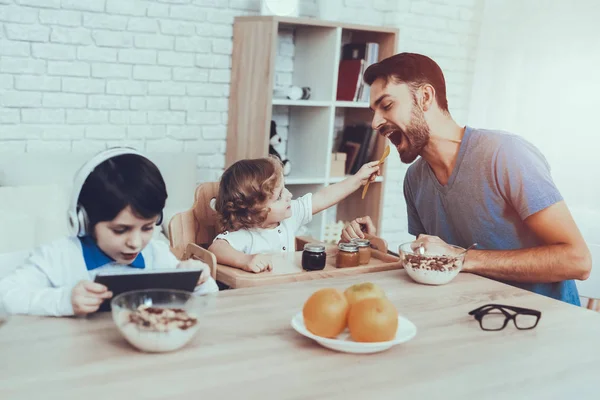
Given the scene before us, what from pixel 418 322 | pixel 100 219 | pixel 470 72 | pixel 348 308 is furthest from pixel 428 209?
pixel 470 72

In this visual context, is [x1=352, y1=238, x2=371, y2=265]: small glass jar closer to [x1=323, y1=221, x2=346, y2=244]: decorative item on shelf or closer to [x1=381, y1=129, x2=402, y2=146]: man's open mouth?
[x1=381, y1=129, x2=402, y2=146]: man's open mouth

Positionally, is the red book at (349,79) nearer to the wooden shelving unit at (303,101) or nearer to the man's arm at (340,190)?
the wooden shelving unit at (303,101)

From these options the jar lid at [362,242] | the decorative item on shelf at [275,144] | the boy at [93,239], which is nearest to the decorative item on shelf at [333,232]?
the decorative item on shelf at [275,144]

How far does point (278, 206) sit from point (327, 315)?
1172 mm

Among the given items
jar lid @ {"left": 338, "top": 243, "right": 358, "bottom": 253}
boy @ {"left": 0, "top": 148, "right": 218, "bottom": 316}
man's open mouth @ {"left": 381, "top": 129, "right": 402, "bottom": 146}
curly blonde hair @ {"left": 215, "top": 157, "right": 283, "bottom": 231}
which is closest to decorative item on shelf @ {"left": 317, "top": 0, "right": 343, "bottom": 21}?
curly blonde hair @ {"left": 215, "top": 157, "right": 283, "bottom": 231}

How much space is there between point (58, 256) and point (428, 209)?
1267 millimetres

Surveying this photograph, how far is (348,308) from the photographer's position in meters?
1.37

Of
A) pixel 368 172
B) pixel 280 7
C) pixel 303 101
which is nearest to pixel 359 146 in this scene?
pixel 303 101

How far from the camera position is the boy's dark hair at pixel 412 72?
7.34ft

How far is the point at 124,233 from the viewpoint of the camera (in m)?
1.44

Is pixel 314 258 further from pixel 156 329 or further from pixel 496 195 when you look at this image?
pixel 156 329

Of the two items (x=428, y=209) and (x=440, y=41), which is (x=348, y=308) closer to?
(x=428, y=209)

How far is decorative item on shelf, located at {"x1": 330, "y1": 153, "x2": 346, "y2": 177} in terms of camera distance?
13.3 feet

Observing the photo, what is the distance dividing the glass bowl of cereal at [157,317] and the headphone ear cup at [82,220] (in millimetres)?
213
